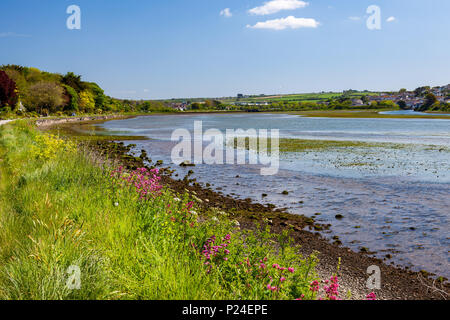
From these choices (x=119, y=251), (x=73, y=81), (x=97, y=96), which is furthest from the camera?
(x=97, y=96)

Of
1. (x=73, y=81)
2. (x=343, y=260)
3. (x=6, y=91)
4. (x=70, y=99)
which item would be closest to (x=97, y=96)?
(x=73, y=81)

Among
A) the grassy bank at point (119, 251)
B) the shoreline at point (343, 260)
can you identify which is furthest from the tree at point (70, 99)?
the grassy bank at point (119, 251)

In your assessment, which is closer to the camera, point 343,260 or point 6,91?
point 343,260

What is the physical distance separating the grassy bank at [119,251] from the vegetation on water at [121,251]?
2 centimetres

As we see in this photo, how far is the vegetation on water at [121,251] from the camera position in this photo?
478cm

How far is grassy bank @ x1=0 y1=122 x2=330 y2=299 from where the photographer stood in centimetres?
476

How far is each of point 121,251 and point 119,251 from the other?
56 millimetres

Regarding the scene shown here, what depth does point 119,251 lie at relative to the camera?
590 cm

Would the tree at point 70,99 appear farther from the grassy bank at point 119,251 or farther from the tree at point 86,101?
the grassy bank at point 119,251

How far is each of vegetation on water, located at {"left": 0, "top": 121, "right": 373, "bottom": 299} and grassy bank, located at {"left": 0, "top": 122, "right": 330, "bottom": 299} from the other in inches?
0.7

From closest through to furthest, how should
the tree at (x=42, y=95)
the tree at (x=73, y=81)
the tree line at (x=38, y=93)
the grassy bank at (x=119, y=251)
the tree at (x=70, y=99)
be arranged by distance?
1. the grassy bank at (x=119, y=251)
2. the tree line at (x=38, y=93)
3. the tree at (x=42, y=95)
4. the tree at (x=70, y=99)
5. the tree at (x=73, y=81)

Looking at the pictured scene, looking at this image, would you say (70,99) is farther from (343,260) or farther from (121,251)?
(121,251)
